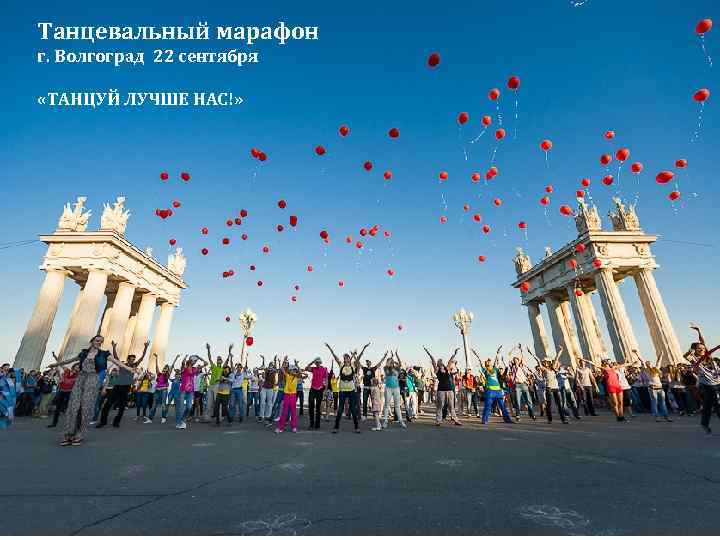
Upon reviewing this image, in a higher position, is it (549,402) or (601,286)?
(601,286)

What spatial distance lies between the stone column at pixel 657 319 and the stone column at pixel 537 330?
9981 millimetres

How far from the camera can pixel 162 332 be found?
3722cm

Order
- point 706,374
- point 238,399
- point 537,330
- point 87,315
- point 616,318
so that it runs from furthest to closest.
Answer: point 537,330 → point 87,315 → point 616,318 → point 238,399 → point 706,374

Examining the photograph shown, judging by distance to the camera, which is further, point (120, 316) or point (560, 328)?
point (560, 328)

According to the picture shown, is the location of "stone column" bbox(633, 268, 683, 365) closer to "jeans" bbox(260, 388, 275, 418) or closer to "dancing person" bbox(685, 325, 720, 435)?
"dancing person" bbox(685, 325, 720, 435)

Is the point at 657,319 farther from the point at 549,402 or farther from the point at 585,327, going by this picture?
the point at 549,402

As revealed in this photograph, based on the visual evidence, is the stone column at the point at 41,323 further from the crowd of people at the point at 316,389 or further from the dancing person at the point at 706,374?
the dancing person at the point at 706,374

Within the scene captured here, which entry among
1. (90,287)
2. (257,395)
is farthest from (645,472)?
(90,287)

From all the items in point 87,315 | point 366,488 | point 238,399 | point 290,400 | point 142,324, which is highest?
point 142,324

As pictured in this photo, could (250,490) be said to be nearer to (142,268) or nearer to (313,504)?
(313,504)

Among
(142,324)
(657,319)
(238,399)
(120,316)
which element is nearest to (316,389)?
(238,399)

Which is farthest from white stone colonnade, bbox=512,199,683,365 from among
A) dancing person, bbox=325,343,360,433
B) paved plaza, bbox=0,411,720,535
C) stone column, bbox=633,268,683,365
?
paved plaza, bbox=0,411,720,535

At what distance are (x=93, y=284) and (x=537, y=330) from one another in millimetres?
40438

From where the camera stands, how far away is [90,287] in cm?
2805
